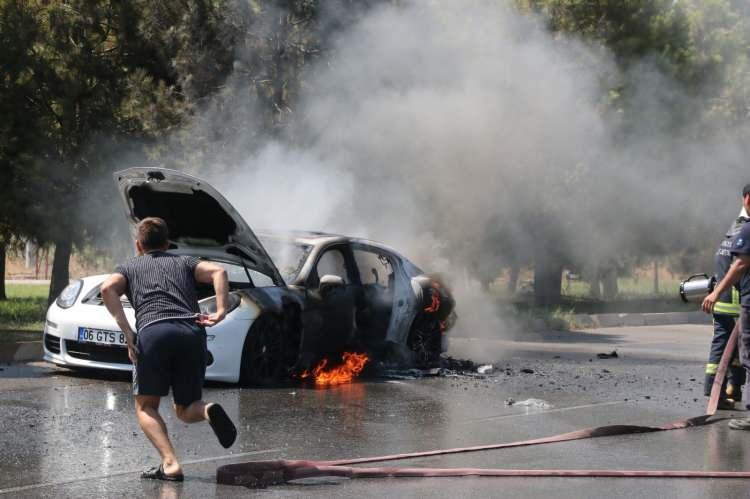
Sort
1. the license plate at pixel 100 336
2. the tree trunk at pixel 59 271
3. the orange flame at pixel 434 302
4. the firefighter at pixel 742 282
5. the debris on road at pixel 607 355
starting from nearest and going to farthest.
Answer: the firefighter at pixel 742 282, the license plate at pixel 100 336, the orange flame at pixel 434 302, the debris on road at pixel 607 355, the tree trunk at pixel 59 271

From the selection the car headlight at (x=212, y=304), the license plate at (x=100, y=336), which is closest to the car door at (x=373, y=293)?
the car headlight at (x=212, y=304)

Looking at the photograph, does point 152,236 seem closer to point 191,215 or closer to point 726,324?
point 191,215

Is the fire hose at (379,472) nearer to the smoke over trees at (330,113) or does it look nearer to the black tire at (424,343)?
the black tire at (424,343)

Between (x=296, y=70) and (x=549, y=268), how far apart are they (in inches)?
464

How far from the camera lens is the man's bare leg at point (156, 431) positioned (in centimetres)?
608

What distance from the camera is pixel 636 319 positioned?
73.8ft

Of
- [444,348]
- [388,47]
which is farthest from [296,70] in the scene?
[444,348]

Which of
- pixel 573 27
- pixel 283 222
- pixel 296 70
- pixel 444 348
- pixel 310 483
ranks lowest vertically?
pixel 310 483

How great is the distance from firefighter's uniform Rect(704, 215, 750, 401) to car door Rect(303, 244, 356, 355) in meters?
3.30

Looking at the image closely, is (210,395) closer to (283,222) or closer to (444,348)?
(444,348)

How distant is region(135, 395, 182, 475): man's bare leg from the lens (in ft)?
19.9

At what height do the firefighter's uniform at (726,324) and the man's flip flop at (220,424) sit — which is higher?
the firefighter's uniform at (726,324)

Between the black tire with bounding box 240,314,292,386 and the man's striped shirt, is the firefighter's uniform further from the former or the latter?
the man's striped shirt

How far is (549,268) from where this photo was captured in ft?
90.3
